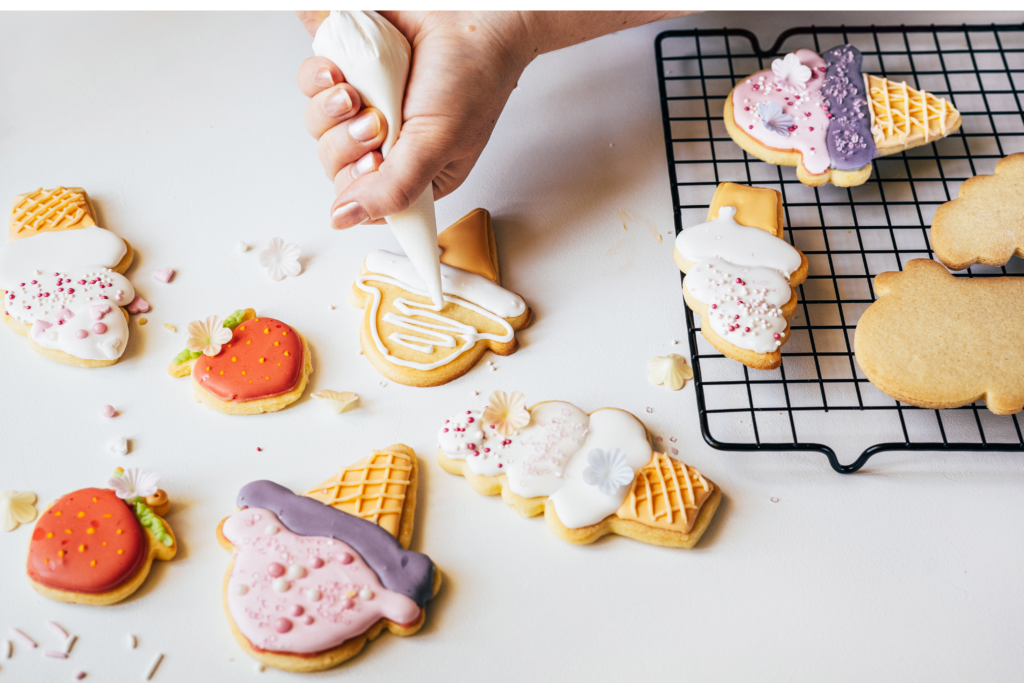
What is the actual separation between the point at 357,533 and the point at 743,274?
2.76ft

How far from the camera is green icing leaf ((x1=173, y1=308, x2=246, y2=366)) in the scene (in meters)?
1.47

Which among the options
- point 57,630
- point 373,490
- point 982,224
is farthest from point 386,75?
point 982,224

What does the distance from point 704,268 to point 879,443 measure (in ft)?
1.49

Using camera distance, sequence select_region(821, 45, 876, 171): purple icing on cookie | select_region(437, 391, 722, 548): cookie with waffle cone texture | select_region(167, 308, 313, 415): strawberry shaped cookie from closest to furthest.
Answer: select_region(437, 391, 722, 548): cookie with waffle cone texture
select_region(167, 308, 313, 415): strawberry shaped cookie
select_region(821, 45, 876, 171): purple icing on cookie

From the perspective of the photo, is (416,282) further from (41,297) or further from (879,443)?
(879,443)

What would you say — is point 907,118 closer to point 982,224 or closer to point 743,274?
point 982,224

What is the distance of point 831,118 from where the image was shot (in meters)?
1.64

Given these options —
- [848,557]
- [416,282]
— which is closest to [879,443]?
[848,557]

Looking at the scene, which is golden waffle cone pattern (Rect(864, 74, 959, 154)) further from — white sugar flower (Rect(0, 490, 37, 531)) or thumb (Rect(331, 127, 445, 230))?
white sugar flower (Rect(0, 490, 37, 531))

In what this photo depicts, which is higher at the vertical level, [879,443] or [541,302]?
[541,302]

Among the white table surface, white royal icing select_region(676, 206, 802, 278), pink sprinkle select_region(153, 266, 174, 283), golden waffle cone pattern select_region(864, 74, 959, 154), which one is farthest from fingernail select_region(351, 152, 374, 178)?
golden waffle cone pattern select_region(864, 74, 959, 154)

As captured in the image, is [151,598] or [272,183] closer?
[151,598]

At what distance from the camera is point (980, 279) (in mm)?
1480

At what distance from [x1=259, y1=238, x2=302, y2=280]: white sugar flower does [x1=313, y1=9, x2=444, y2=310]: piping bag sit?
29cm
